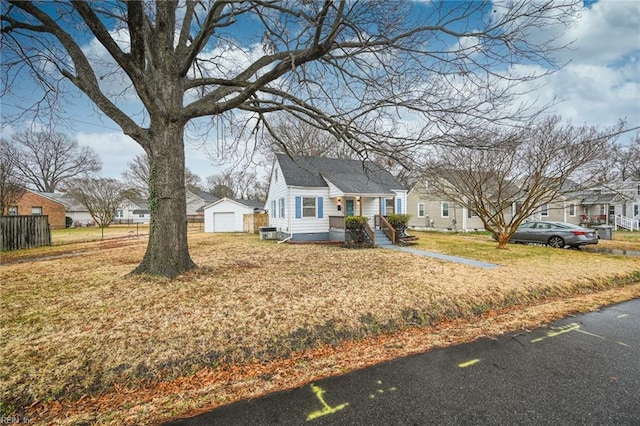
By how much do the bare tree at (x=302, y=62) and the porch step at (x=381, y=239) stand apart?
7.66 m

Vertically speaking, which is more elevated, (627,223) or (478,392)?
(627,223)

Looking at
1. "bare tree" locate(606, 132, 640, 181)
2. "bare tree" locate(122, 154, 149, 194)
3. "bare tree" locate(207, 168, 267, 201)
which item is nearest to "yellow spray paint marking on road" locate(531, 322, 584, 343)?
"bare tree" locate(606, 132, 640, 181)

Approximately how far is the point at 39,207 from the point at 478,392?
136 ft

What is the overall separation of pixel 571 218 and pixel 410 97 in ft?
100

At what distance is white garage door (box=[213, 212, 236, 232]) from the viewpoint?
23.8 metres

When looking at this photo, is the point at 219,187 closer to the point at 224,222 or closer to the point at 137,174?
the point at 137,174

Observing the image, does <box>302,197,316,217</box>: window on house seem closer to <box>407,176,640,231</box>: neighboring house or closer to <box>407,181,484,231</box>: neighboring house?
<box>407,181,484,231</box>: neighboring house

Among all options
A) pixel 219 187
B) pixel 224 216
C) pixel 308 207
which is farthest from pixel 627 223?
pixel 219 187

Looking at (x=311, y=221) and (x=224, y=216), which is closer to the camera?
(x=311, y=221)

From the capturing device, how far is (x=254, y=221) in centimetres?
2159

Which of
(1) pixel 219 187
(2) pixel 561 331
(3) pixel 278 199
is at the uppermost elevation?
(1) pixel 219 187

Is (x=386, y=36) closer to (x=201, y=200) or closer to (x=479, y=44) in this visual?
(x=479, y=44)

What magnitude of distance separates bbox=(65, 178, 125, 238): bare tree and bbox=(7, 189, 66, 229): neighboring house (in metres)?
2.17

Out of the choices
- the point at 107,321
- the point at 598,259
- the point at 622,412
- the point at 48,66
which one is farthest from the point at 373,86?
the point at 598,259
